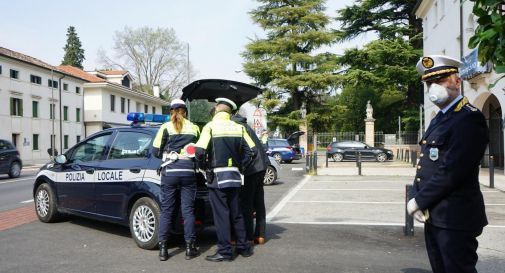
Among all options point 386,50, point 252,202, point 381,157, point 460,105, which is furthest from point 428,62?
point 386,50

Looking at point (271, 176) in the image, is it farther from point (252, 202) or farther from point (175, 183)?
point (175, 183)

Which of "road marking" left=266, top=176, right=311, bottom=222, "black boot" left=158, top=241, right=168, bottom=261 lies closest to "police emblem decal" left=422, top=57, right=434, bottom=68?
"black boot" left=158, top=241, right=168, bottom=261

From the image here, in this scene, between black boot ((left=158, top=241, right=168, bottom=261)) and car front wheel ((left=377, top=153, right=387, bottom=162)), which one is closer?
black boot ((left=158, top=241, right=168, bottom=261))

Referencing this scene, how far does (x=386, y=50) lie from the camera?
1371 inches

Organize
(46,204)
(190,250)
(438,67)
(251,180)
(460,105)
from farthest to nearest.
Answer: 1. (46,204)
2. (251,180)
3. (190,250)
4. (438,67)
5. (460,105)

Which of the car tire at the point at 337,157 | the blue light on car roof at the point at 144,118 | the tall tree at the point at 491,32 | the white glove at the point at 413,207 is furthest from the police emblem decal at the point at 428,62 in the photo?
the car tire at the point at 337,157

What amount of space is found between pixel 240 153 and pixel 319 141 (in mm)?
35336

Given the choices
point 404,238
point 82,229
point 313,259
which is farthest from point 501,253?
point 82,229

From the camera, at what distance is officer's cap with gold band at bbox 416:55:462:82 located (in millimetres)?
3297

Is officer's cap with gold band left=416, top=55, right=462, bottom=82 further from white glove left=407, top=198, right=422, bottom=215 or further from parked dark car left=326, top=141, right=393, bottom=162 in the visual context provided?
parked dark car left=326, top=141, right=393, bottom=162

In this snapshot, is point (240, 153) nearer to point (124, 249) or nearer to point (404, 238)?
point (124, 249)

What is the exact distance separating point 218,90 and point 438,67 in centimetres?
443

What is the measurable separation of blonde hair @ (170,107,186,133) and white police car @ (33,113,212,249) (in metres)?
0.56

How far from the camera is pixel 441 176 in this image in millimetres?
3084
